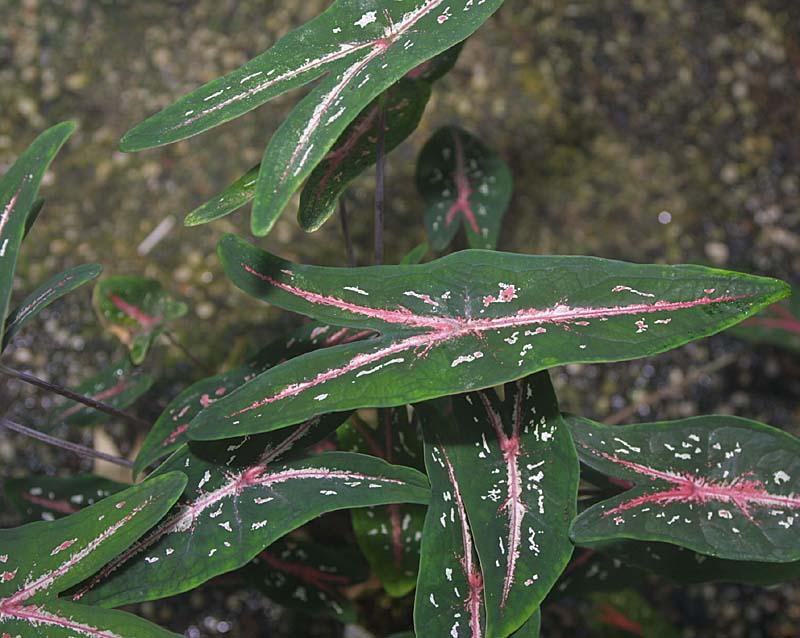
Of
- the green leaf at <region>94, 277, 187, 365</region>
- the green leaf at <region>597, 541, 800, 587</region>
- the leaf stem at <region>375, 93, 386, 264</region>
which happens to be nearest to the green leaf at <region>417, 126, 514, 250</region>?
the leaf stem at <region>375, 93, 386, 264</region>

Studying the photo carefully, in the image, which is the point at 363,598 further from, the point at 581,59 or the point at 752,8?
the point at 752,8

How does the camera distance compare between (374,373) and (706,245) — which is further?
(706,245)

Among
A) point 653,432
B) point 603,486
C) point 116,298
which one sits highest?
point 116,298

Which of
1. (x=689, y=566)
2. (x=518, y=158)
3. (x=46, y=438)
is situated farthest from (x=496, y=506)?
(x=518, y=158)

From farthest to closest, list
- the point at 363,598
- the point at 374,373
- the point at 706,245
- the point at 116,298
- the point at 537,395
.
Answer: the point at 706,245
the point at 363,598
the point at 116,298
the point at 537,395
the point at 374,373

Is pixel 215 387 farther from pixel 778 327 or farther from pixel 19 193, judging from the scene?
pixel 778 327

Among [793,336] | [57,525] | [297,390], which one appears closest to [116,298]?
[57,525]

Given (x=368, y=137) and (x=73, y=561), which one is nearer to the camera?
(x=73, y=561)

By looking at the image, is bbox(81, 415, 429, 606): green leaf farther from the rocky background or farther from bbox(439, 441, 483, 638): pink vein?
the rocky background
